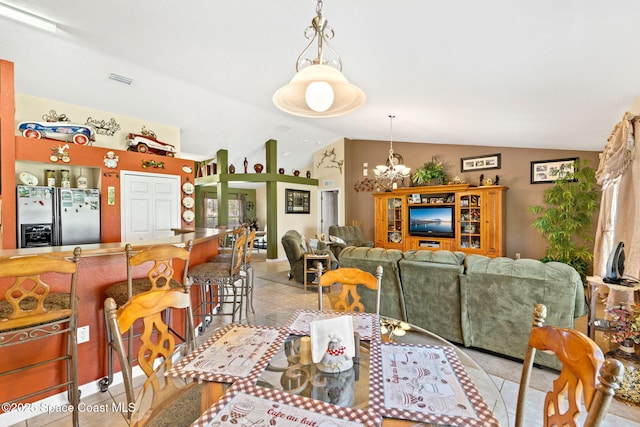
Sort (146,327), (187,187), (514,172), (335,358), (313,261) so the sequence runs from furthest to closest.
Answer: (514,172), (187,187), (313,261), (146,327), (335,358)

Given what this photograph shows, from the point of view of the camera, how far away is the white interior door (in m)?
4.69

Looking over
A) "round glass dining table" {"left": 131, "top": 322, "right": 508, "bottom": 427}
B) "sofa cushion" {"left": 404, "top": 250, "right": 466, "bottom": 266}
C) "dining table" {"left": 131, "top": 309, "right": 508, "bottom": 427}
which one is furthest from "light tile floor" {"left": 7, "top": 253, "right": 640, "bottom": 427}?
"sofa cushion" {"left": 404, "top": 250, "right": 466, "bottom": 266}

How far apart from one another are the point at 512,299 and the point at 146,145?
214 inches

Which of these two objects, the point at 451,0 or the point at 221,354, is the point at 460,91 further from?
the point at 221,354

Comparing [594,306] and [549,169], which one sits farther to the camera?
[549,169]

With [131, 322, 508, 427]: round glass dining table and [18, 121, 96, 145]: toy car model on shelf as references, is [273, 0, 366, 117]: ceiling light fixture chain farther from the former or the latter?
[18, 121, 96, 145]: toy car model on shelf

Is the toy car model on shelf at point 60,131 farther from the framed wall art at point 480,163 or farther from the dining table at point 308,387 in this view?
the framed wall art at point 480,163

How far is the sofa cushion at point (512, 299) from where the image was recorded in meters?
2.23

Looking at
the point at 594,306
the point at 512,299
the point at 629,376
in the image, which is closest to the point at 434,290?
the point at 512,299

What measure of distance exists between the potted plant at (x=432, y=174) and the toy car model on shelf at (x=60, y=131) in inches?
247

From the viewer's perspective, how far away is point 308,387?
1051mm

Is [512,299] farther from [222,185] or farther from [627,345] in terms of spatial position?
[222,185]

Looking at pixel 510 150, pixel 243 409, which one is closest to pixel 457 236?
pixel 510 150

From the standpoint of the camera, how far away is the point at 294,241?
5363 mm
